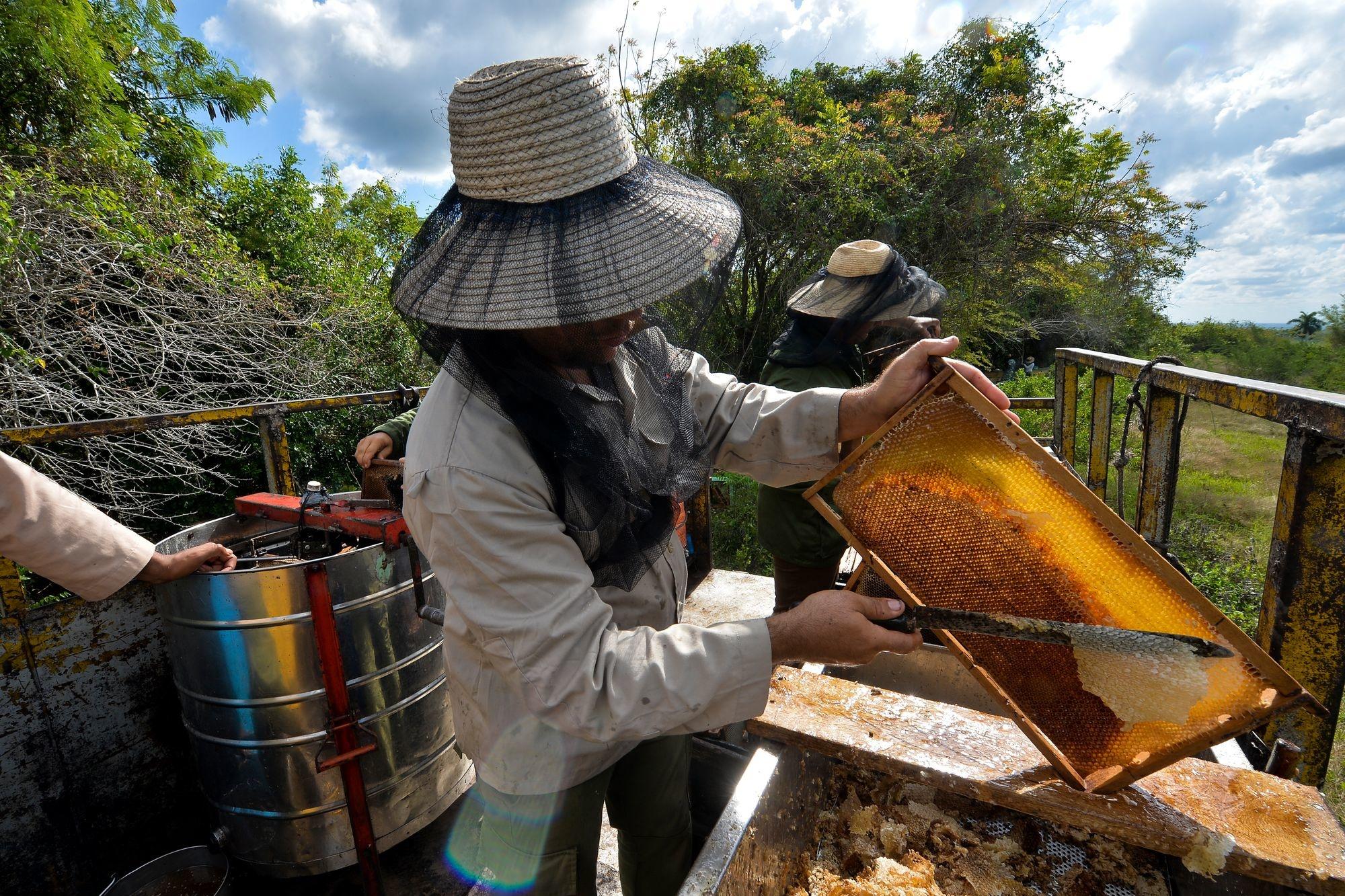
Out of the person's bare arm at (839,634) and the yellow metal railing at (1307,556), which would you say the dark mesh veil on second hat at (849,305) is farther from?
the person's bare arm at (839,634)

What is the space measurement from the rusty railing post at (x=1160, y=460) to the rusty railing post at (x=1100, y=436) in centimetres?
76

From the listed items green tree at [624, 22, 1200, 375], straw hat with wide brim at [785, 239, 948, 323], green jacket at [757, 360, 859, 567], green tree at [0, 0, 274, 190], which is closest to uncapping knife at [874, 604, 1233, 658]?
green jacket at [757, 360, 859, 567]

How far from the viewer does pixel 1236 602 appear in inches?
216

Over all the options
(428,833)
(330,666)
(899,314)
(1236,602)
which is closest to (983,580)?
(899,314)

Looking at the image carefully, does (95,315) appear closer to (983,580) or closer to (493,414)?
(493,414)

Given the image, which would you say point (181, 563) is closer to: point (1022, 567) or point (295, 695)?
point (295, 695)

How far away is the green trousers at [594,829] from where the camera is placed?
1.74 m

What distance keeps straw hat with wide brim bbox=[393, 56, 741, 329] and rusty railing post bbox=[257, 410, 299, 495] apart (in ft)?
6.75

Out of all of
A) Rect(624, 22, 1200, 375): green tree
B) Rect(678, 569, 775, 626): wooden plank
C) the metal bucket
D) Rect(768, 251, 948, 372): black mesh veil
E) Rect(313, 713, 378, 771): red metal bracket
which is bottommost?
the metal bucket

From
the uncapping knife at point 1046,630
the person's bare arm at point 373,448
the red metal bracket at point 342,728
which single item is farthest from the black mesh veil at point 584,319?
the red metal bracket at point 342,728

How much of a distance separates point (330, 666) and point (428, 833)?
1.30m

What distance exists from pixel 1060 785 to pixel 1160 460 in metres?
1.36

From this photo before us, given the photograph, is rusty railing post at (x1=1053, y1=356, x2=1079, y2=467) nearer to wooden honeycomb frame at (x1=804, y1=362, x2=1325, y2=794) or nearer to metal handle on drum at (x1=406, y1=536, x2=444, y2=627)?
wooden honeycomb frame at (x1=804, y1=362, x2=1325, y2=794)

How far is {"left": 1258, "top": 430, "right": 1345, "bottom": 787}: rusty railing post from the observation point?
4.78 ft
